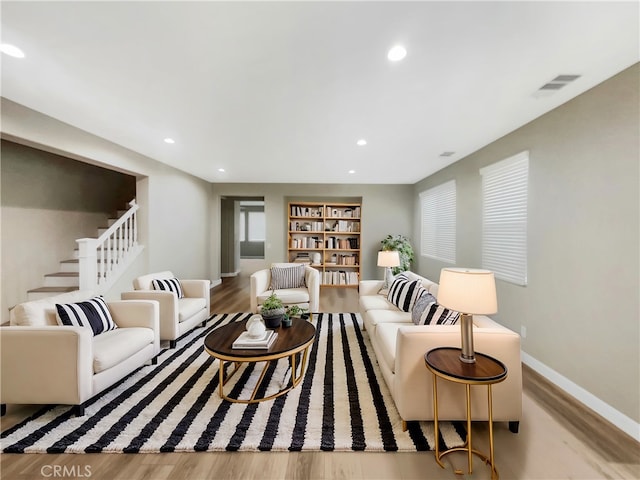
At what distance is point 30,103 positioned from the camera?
96.0 inches

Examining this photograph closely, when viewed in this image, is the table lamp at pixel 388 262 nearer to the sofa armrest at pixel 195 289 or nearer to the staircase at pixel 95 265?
the sofa armrest at pixel 195 289

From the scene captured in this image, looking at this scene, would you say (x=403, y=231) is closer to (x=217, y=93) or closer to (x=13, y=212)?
(x=217, y=93)

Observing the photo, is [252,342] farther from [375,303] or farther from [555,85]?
[555,85]

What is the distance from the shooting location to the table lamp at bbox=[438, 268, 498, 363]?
1542 millimetres

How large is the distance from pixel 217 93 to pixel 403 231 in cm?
515

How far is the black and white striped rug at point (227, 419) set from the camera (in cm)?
165

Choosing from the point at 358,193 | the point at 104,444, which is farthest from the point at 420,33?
the point at 358,193

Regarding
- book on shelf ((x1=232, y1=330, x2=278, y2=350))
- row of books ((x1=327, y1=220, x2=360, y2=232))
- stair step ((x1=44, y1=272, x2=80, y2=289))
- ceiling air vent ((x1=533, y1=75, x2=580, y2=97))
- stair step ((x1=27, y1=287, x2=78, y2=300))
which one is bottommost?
book on shelf ((x1=232, y1=330, x2=278, y2=350))

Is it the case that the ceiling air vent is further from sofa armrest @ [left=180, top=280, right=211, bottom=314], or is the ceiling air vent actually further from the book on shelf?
sofa armrest @ [left=180, top=280, right=211, bottom=314]

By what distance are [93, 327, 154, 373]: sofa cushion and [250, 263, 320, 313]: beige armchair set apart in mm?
1475

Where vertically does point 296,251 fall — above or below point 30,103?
below

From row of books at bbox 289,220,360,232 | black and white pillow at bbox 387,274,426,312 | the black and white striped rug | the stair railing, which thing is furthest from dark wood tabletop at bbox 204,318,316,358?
row of books at bbox 289,220,360,232

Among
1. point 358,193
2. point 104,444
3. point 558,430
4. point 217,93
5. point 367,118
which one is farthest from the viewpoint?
point 358,193

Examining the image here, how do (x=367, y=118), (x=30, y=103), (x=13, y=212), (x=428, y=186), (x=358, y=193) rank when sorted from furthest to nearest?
1. (x=358, y=193)
2. (x=428, y=186)
3. (x=13, y=212)
4. (x=367, y=118)
5. (x=30, y=103)
